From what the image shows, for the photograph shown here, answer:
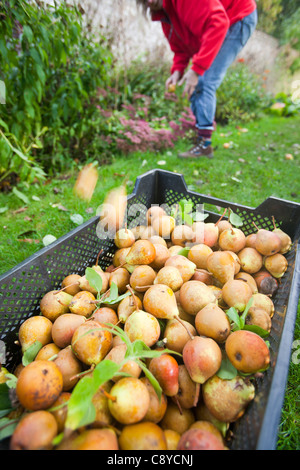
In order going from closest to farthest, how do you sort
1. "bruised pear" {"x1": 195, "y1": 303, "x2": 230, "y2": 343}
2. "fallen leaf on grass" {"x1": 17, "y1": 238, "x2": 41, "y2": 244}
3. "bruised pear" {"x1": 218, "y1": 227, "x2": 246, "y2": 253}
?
"bruised pear" {"x1": 195, "y1": 303, "x2": 230, "y2": 343} < "bruised pear" {"x1": 218, "y1": 227, "x2": 246, "y2": 253} < "fallen leaf on grass" {"x1": 17, "y1": 238, "x2": 41, "y2": 244}

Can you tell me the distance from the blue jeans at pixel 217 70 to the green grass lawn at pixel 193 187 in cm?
62

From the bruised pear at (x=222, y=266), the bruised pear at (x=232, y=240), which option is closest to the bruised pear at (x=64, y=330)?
the bruised pear at (x=222, y=266)

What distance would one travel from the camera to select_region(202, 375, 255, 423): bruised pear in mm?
987

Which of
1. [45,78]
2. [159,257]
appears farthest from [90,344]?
[45,78]

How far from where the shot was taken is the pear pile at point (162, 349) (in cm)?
89

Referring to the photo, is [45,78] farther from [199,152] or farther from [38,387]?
[38,387]

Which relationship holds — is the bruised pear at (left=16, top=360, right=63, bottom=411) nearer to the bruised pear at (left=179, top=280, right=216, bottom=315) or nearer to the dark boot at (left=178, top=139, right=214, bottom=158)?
the bruised pear at (left=179, top=280, right=216, bottom=315)

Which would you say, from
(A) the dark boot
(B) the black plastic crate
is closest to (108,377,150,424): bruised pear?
(B) the black plastic crate

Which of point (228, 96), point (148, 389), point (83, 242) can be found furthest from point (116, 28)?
point (148, 389)

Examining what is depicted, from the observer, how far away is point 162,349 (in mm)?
1182

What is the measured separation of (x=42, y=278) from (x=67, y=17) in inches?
94.8

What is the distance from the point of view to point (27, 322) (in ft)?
4.41

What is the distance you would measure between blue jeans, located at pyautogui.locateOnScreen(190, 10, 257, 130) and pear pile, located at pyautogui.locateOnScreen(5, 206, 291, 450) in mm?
2588

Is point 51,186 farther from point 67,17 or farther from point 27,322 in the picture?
point 27,322
